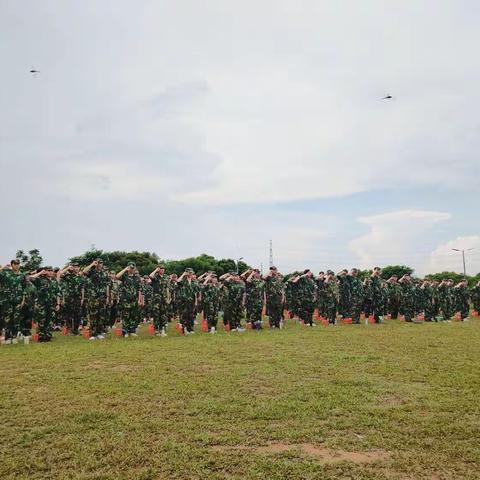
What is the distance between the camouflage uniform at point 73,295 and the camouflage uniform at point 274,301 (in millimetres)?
6559

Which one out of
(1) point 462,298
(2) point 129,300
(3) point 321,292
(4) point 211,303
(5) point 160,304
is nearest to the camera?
(2) point 129,300

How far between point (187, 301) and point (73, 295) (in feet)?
13.3

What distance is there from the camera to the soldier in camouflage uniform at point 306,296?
61.0 ft

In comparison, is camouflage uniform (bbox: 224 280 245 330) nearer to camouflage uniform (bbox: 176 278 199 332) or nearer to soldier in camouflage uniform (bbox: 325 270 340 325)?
camouflage uniform (bbox: 176 278 199 332)

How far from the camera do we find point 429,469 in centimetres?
437

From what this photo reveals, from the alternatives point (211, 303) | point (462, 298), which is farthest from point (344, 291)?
point (462, 298)

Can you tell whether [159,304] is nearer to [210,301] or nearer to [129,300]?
[129,300]

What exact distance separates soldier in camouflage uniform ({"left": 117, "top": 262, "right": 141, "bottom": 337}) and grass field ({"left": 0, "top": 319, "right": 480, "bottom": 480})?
5223 millimetres

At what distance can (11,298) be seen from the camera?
13484 mm

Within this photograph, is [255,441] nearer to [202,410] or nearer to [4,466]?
[202,410]

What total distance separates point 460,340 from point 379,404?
7.66 meters

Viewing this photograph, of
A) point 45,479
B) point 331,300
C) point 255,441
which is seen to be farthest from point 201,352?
point 331,300

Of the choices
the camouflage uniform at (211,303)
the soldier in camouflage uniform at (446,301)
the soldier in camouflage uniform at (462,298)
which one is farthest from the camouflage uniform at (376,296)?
the camouflage uniform at (211,303)

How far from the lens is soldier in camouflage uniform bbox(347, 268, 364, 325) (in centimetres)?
1977
